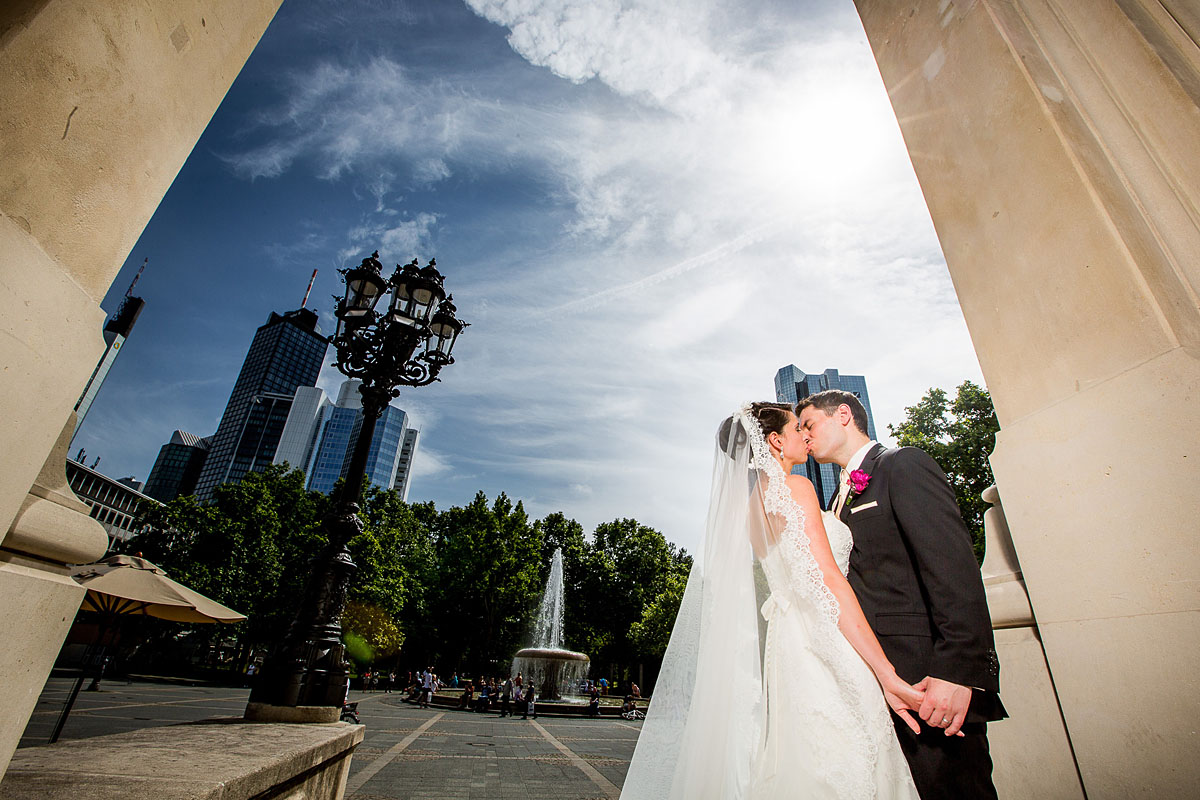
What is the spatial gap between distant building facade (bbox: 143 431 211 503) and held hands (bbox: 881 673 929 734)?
158270mm

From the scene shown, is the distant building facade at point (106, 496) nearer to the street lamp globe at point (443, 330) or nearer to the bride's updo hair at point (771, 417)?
the street lamp globe at point (443, 330)

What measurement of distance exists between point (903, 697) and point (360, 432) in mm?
4710

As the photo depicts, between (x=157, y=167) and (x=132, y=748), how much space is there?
2353 millimetres

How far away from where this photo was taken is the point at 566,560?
42875mm

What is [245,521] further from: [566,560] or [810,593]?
[810,593]

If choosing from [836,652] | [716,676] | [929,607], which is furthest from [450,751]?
[929,607]

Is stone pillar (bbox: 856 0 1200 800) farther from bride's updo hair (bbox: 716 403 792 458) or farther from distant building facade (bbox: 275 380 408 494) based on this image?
distant building facade (bbox: 275 380 408 494)

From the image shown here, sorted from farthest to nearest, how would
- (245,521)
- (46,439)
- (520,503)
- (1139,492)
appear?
(520,503), (245,521), (1139,492), (46,439)

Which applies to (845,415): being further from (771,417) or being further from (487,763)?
(487,763)

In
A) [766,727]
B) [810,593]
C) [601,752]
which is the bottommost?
[601,752]

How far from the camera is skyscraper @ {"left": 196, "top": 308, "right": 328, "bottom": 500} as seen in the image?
119375 millimetres

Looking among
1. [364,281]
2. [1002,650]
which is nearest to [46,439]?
[1002,650]

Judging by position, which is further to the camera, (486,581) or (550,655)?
(486,581)

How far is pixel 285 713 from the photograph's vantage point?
3887 mm
